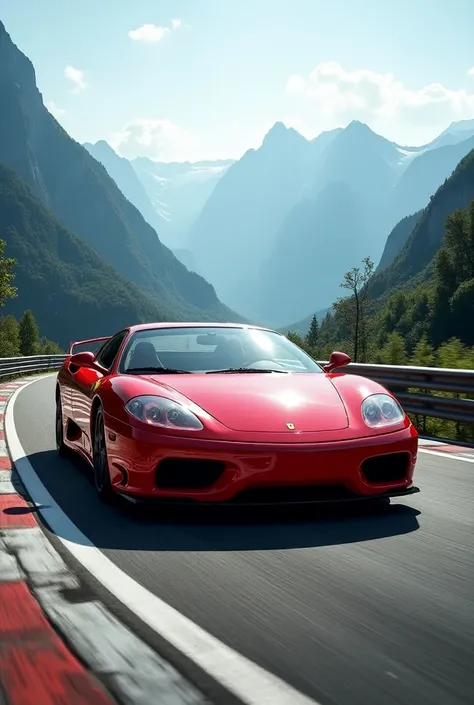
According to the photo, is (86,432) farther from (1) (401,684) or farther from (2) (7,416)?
(2) (7,416)

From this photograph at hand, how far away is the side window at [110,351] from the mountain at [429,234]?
148 metres

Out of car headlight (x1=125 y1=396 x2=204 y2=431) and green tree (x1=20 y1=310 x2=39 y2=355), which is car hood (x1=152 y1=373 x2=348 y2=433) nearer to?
car headlight (x1=125 y1=396 x2=204 y2=431)

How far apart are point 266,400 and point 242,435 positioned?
0.44 metres

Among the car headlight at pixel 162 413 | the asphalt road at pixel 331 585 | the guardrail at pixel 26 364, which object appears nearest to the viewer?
the asphalt road at pixel 331 585

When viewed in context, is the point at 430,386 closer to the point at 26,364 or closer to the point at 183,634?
the point at 183,634

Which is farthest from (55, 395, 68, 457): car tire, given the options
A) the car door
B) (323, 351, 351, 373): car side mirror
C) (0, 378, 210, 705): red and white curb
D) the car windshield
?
(0, 378, 210, 705): red and white curb

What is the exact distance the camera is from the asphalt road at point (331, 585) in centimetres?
229

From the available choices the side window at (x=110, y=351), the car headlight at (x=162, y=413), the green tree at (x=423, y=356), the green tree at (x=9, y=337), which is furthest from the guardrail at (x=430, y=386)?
the green tree at (x=9, y=337)

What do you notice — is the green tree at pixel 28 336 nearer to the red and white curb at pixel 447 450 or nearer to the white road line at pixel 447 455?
the red and white curb at pixel 447 450

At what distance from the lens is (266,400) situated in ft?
15.1

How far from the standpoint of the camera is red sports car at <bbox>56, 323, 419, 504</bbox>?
413 centimetres

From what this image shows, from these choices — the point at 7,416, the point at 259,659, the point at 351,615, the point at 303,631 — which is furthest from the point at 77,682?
the point at 7,416

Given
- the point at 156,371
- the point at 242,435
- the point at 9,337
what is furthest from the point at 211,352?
the point at 9,337

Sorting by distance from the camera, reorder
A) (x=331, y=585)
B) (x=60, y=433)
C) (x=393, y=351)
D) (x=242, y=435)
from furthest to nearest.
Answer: (x=393, y=351) → (x=60, y=433) → (x=242, y=435) → (x=331, y=585)
